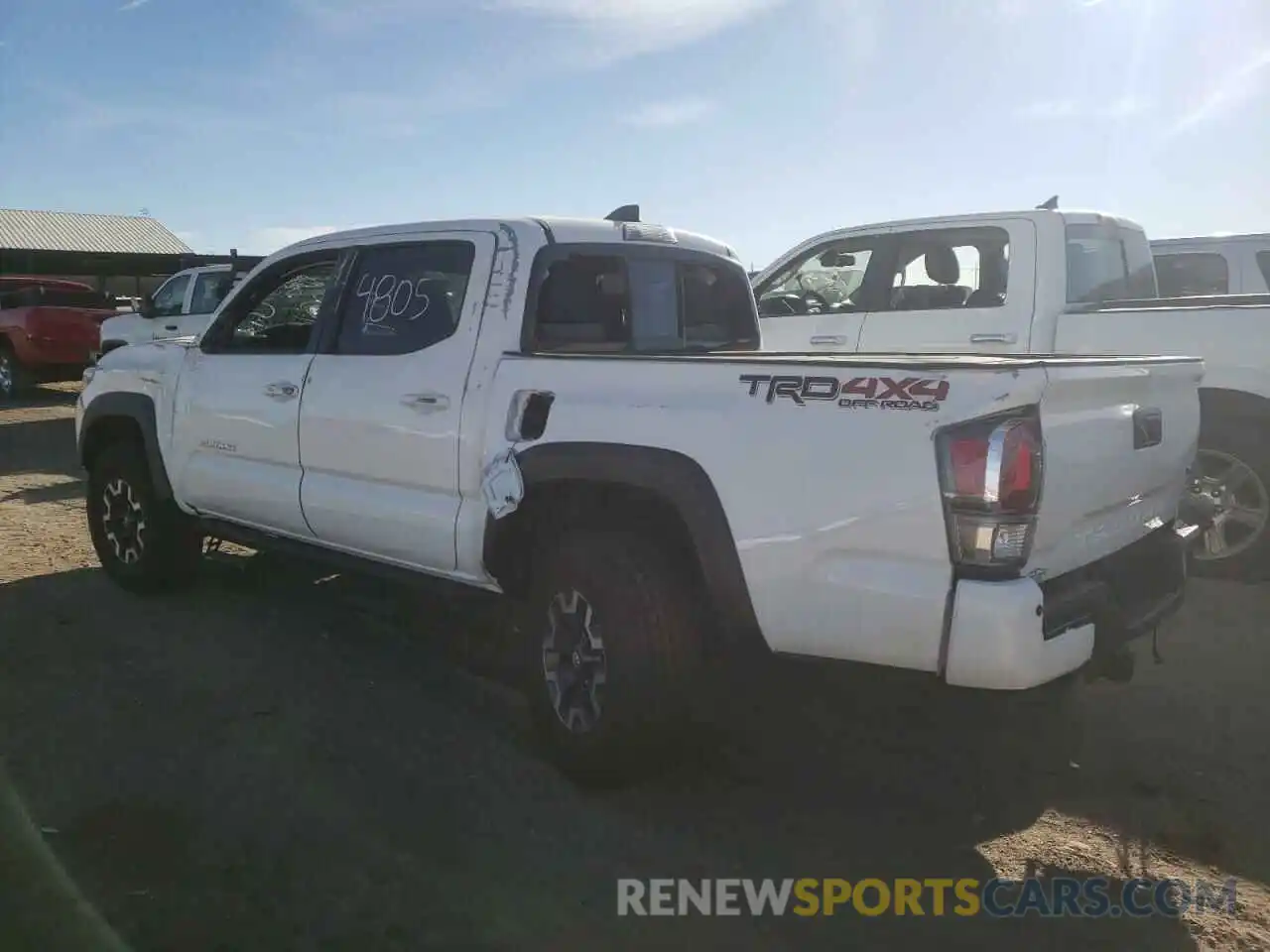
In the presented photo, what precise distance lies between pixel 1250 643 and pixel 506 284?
389 cm

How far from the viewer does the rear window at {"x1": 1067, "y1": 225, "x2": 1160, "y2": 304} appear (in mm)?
6500

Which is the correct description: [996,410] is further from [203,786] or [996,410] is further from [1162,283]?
[1162,283]

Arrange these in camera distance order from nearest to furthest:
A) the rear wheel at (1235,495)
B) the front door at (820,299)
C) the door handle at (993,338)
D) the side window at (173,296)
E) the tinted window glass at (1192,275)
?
the rear wheel at (1235,495), the door handle at (993,338), the front door at (820,299), the tinted window glass at (1192,275), the side window at (173,296)

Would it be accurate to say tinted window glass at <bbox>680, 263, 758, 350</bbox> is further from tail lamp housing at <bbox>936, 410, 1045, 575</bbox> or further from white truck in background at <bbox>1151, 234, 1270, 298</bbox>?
white truck in background at <bbox>1151, 234, 1270, 298</bbox>

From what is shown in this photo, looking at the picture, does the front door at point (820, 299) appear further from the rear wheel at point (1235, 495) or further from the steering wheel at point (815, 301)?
the rear wheel at point (1235, 495)

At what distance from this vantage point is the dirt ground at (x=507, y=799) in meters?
2.83

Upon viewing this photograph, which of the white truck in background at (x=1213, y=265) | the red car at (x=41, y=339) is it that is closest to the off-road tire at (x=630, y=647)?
the white truck in background at (x=1213, y=265)

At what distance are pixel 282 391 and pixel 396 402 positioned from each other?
33.0 inches

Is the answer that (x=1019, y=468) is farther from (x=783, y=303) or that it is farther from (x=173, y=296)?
(x=173, y=296)

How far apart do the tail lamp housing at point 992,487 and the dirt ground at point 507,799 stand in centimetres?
46

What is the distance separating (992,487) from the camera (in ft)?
8.85

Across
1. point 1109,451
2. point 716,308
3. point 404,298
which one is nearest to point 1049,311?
point 716,308

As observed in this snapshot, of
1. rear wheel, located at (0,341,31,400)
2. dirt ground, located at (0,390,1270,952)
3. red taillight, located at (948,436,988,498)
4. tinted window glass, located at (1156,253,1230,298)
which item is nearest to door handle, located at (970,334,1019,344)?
dirt ground, located at (0,390,1270,952)

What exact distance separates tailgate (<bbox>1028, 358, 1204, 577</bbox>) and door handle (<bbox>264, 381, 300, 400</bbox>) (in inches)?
124
